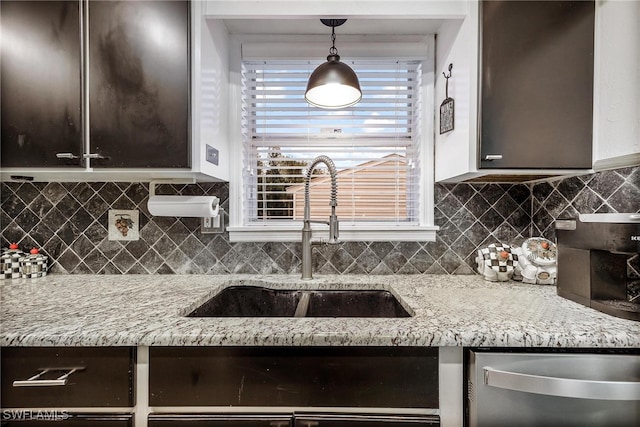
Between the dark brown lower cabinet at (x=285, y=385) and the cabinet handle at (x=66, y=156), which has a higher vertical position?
the cabinet handle at (x=66, y=156)

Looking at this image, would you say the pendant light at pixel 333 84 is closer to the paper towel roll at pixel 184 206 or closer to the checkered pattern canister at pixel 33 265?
the paper towel roll at pixel 184 206

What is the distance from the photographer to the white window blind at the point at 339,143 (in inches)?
61.8

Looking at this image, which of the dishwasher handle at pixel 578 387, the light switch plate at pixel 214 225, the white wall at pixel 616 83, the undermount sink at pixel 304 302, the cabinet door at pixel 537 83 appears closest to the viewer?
the dishwasher handle at pixel 578 387

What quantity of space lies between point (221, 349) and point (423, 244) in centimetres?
106

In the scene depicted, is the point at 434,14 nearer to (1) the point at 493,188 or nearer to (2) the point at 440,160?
(2) the point at 440,160

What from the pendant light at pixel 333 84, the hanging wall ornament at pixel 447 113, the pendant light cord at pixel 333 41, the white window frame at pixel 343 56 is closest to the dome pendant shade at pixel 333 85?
the pendant light at pixel 333 84

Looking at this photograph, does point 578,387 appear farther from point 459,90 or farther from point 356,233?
point 459,90

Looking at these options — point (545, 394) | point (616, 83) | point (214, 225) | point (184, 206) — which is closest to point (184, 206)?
point (184, 206)

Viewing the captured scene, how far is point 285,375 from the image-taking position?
82 cm

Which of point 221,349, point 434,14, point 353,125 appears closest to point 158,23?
point 353,125

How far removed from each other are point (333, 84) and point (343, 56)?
0.39m

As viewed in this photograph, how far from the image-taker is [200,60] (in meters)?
1.17

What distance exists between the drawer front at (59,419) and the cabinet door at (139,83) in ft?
2.56

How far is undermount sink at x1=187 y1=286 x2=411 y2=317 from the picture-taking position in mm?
1353
